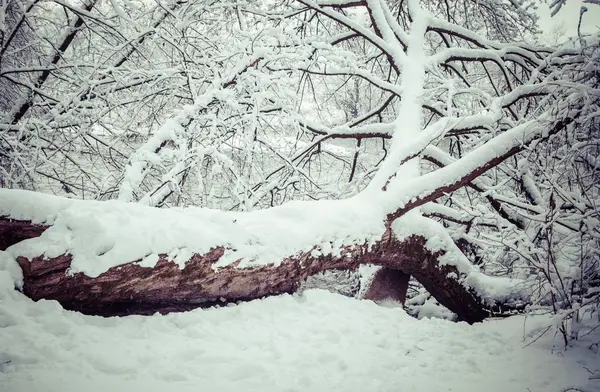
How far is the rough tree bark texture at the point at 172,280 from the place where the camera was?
1968mm

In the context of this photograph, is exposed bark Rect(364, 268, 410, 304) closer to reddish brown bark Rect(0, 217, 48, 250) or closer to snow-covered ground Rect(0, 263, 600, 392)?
snow-covered ground Rect(0, 263, 600, 392)

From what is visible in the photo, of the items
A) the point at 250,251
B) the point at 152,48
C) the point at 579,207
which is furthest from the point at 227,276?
the point at 152,48

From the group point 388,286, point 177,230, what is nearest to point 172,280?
point 177,230

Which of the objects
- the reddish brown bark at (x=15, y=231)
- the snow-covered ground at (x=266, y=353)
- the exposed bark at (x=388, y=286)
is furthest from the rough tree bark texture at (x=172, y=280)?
the exposed bark at (x=388, y=286)

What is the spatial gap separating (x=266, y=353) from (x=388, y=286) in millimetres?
2791

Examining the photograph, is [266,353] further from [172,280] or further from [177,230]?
[177,230]

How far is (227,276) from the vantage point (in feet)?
8.63

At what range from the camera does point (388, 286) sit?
4.52 meters

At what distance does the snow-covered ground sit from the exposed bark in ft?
4.76

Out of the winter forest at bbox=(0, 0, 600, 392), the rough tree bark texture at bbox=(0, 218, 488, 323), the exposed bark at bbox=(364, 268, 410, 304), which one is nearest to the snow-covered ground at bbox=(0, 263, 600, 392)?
the winter forest at bbox=(0, 0, 600, 392)

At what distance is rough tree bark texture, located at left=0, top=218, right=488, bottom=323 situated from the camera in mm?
1968

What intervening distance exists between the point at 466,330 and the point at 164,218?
105 inches

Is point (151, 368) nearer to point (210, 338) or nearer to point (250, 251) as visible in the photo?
point (210, 338)

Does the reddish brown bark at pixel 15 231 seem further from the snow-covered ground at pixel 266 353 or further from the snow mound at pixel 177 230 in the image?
the snow-covered ground at pixel 266 353
